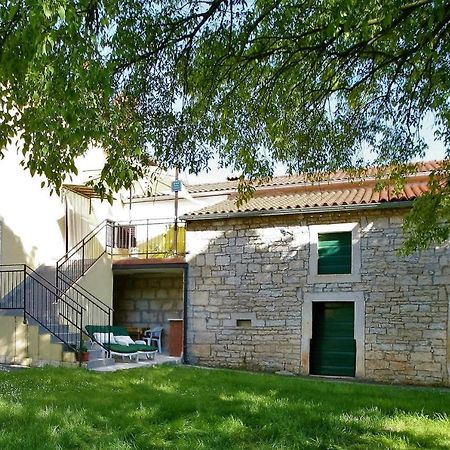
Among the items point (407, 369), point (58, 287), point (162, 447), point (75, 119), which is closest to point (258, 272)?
point (407, 369)

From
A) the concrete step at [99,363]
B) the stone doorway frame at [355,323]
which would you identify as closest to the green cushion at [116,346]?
the concrete step at [99,363]

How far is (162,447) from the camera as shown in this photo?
17.4ft

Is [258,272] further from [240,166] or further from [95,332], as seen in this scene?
[240,166]

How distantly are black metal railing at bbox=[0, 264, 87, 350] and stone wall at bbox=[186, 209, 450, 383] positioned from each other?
8.99 feet

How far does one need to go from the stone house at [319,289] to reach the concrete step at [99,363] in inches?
84.9

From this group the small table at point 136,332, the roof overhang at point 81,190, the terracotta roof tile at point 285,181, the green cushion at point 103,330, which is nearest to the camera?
the green cushion at point 103,330

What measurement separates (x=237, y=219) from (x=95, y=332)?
4124 millimetres

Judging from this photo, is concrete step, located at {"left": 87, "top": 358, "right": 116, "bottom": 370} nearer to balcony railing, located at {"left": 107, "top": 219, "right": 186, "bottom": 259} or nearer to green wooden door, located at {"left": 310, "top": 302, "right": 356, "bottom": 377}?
balcony railing, located at {"left": 107, "top": 219, "right": 186, "bottom": 259}

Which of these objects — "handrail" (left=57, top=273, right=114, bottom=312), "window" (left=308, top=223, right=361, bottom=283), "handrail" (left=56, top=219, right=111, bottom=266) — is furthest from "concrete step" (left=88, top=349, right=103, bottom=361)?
"window" (left=308, top=223, right=361, bottom=283)

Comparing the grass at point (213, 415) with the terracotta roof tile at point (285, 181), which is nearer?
the grass at point (213, 415)

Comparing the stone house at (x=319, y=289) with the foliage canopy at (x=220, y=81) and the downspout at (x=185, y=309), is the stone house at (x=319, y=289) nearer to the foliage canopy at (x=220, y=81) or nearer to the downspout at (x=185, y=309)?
the downspout at (x=185, y=309)

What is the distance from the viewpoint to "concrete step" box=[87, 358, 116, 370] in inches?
447

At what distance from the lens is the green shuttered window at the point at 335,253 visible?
1239 cm

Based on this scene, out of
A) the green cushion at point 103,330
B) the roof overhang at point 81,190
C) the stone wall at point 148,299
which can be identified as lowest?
the green cushion at point 103,330
